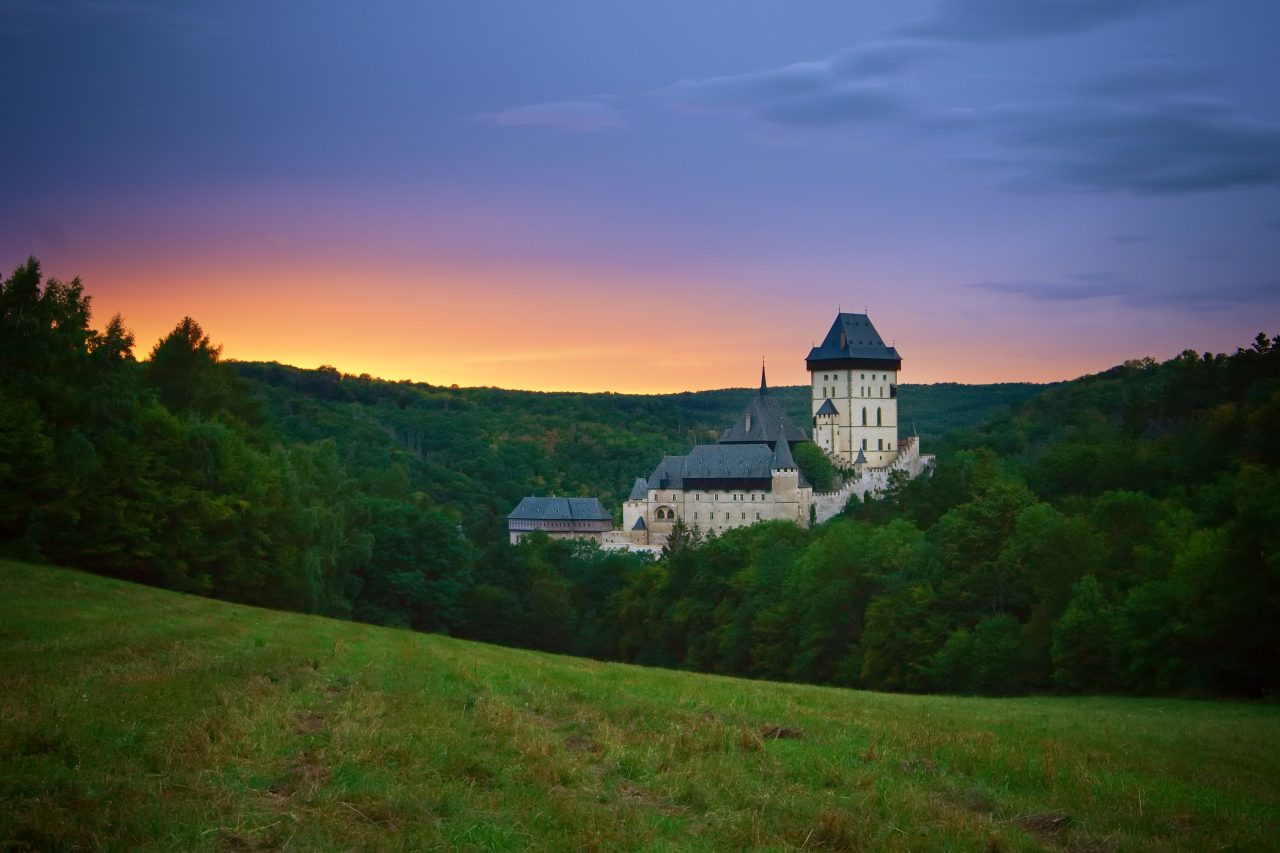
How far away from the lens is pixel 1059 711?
76.3 ft

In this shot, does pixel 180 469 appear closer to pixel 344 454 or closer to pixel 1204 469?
pixel 1204 469

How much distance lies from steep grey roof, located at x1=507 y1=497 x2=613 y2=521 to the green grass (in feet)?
364

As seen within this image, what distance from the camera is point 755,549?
79875 mm

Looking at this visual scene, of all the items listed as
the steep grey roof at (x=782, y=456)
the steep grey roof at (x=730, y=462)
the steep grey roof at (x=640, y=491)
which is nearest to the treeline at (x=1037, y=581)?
the steep grey roof at (x=782, y=456)

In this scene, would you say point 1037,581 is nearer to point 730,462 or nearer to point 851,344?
point 730,462

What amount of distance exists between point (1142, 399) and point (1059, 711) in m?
81.2

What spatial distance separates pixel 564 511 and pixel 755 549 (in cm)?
5370

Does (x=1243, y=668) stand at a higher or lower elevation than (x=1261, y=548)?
lower

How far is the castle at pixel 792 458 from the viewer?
119 m

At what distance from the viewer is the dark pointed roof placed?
127500 mm

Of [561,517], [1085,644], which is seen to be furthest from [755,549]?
[561,517]

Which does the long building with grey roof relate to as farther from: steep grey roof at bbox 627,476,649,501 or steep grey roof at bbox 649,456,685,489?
steep grey roof at bbox 649,456,685,489

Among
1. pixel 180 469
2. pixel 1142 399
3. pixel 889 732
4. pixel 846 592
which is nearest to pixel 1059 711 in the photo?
pixel 889 732

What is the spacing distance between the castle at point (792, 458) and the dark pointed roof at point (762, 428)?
0.10 metres
